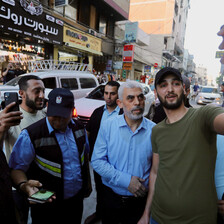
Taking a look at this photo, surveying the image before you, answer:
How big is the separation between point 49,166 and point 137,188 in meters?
0.83

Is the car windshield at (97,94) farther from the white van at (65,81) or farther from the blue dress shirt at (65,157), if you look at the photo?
the blue dress shirt at (65,157)

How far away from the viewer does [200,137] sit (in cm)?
120

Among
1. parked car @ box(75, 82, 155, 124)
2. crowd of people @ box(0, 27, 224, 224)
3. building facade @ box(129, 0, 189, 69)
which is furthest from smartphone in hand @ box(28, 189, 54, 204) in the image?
building facade @ box(129, 0, 189, 69)

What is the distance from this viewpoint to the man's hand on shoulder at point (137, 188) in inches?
61.1

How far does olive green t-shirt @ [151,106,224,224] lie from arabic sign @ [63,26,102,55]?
12.6 metres

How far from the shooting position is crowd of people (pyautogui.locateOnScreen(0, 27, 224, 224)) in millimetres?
1201

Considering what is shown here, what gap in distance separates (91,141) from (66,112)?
4.34 feet

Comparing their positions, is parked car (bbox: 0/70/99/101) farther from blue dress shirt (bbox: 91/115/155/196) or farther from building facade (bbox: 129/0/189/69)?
building facade (bbox: 129/0/189/69)

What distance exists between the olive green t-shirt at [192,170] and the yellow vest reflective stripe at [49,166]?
3.16 feet

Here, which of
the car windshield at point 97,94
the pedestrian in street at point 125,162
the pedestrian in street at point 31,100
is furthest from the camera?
the car windshield at point 97,94

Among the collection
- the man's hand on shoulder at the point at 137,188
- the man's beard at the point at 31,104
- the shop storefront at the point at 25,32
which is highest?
the shop storefront at the point at 25,32

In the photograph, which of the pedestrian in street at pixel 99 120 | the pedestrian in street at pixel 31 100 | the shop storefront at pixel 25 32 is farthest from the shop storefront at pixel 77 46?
the pedestrian in street at pixel 31 100

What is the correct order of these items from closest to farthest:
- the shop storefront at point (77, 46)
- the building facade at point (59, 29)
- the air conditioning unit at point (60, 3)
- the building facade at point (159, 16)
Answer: the building facade at point (59, 29)
the air conditioning unit at point (60, 3)
the shop storefront at point (77, 46)
the building facade at point (159, 16)

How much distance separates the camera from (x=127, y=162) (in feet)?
5.61
